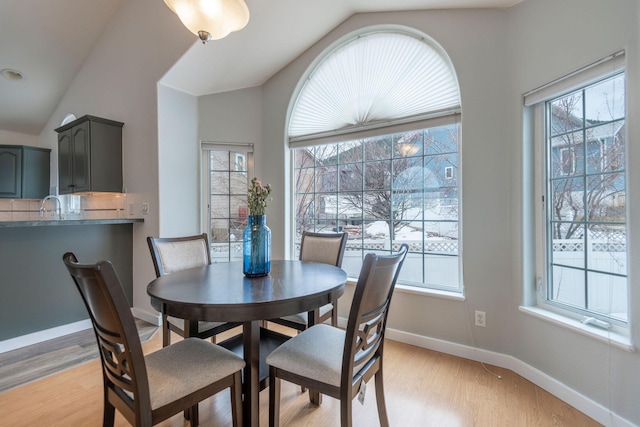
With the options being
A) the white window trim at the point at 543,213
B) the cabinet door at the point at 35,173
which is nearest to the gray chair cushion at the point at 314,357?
the white window trim at the point at 543,213

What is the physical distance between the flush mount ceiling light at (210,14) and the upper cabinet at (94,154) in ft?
7.49

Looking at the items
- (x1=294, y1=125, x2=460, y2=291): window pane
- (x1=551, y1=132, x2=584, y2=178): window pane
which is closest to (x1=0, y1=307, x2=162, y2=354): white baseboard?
(x1=294, y1=125, x2=460, y2=291): window pane

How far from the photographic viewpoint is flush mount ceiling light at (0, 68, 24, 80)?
12.1 ft

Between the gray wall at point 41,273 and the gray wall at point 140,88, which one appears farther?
the gray wall at point 140,88

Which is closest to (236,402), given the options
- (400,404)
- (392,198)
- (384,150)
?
(400,404)

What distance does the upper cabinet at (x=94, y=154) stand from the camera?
3.15 meters

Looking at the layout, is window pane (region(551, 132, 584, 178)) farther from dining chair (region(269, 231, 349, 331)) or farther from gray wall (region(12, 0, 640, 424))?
dining chair (region(269, 231, 349, 331))

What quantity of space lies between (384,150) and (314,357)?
79.5 inches

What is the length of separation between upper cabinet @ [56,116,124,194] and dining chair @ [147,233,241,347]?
176cm

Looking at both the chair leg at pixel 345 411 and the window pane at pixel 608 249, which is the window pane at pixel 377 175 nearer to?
the window pane at pixel 608 249

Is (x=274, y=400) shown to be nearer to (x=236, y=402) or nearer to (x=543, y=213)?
(x=236, y=402)

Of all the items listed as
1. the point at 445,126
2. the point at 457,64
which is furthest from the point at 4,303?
the point at 457,64

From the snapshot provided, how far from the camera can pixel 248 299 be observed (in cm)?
123

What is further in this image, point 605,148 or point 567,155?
point 567,155
